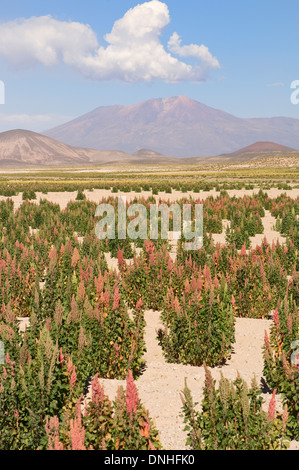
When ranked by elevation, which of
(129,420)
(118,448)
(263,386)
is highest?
(129,420)

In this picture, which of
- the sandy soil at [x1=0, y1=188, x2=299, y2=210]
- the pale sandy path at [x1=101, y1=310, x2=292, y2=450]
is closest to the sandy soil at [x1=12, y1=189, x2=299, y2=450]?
the pale sandy path at [x1=101, y1=310, x2=292, y2=450]

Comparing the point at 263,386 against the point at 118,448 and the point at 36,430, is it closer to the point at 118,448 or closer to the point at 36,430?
the point at 118,448

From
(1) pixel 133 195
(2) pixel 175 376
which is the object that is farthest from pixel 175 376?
(1) pixel 133 195

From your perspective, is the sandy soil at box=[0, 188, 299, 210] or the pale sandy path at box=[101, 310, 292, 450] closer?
the pale sandy path at box=[101, 310, 292, 450]

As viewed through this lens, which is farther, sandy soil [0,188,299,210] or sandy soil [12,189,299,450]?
sandy soil [0,188,299,210]

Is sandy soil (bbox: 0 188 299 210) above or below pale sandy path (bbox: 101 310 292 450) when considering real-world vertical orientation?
above

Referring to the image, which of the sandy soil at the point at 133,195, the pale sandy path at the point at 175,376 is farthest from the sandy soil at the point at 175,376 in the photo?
the sandy soil at the point at 133,195

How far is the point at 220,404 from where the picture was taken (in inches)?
148

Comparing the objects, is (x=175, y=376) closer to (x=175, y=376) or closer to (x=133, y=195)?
(x=175, y=376)

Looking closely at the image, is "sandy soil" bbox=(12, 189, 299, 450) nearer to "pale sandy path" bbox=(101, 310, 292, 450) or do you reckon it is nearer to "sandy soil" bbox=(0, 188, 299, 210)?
"pale sandy path" bbox=(101, 310, 292, 450)
